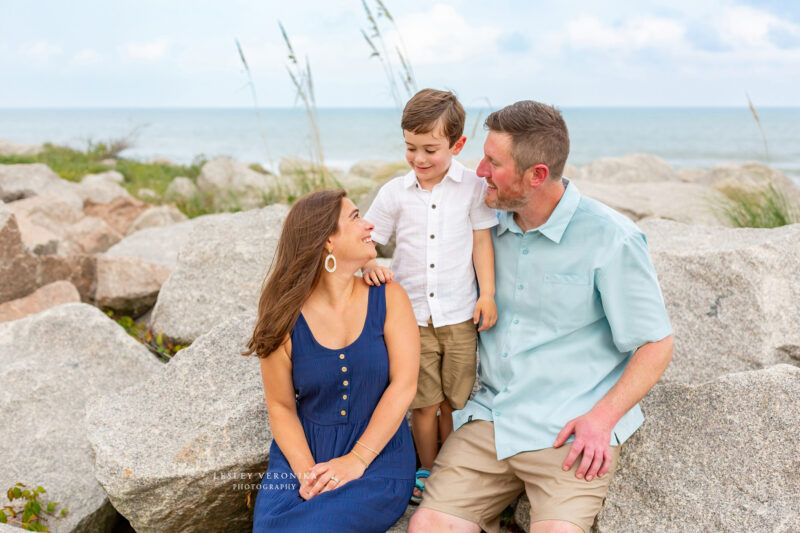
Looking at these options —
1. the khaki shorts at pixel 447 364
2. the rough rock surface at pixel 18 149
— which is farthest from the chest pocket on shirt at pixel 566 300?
the rough rock surface at pixel 18 149

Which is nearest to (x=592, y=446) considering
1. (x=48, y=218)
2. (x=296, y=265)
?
(x=296, y=265)

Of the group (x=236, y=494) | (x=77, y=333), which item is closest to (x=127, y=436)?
(x=236, y=494)

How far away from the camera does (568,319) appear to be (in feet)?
8.68

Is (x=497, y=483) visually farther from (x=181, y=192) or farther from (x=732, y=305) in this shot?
(x=181, y=192)

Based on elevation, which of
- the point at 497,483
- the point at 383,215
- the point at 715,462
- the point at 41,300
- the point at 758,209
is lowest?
the point at 497,483

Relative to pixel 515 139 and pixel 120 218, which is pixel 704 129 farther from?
pixel 515 139

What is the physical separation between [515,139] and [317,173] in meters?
4.16

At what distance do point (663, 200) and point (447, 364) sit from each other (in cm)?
522

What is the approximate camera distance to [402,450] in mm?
2707

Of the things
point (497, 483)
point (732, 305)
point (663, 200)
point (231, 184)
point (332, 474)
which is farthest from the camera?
point (231, 184)

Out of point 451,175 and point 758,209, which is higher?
point 451,175

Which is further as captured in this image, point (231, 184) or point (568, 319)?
point (231, 184)

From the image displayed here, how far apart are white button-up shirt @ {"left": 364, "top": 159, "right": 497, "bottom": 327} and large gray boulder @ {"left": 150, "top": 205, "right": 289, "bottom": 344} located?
1582mm

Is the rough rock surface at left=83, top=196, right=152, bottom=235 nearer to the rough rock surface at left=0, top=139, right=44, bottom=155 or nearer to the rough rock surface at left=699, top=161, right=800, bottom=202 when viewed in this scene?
the rough rock surface at left=699, top=161, right=800, bottom=202
